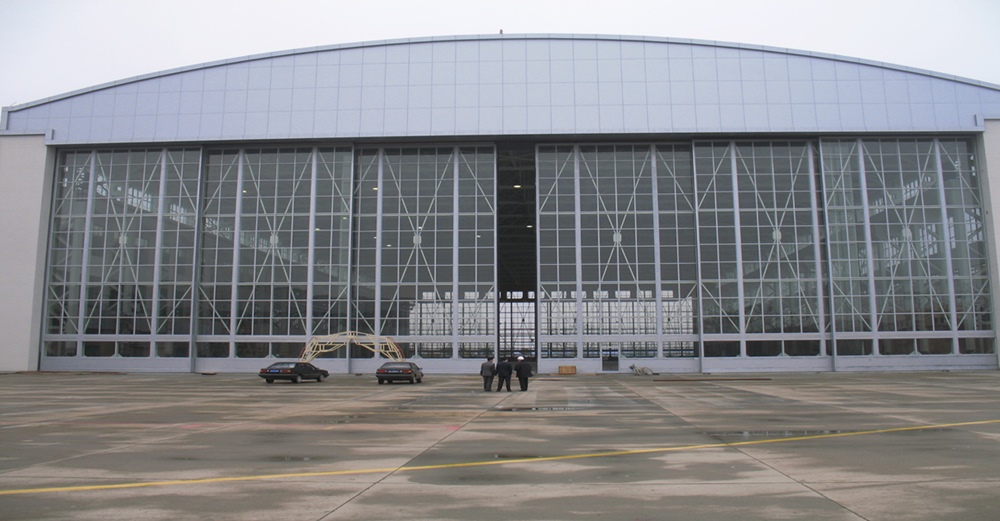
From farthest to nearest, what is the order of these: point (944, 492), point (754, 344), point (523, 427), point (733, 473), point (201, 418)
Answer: point (754, 344) < point (201, 418) < point (523, 427) < point (733, 473) < point (944, 492)

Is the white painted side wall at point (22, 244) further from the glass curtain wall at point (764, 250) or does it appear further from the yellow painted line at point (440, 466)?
the yellow painted line at point (440, 466)

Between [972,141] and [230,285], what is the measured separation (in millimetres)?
52511

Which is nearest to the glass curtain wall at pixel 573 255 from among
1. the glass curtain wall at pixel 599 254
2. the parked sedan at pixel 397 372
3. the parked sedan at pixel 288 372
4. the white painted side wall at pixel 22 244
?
the glass curtain wall at pixel 599 254

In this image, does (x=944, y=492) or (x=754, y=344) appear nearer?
(x=944, y=492)

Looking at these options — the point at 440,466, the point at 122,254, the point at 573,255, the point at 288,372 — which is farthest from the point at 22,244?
the point at 440,466

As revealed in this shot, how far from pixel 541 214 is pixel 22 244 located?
119 feet

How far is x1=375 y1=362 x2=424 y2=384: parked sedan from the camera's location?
33.8 m

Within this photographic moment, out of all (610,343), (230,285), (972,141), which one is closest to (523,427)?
(610,343)

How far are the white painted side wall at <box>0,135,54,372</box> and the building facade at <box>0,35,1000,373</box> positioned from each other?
0.18 m

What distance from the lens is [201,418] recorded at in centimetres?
1698

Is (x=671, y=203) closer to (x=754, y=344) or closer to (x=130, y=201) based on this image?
(x=754, y=344)

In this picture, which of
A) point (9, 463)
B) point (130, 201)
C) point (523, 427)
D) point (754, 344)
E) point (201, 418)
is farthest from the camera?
point (130, 201)

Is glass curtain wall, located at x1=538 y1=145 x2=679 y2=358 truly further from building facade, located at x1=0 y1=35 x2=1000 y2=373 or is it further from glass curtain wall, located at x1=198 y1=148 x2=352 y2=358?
glass curtain wall, located at x1=198 y1=148 x2=352 y2=358

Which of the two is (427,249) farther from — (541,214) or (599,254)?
(599,254)
